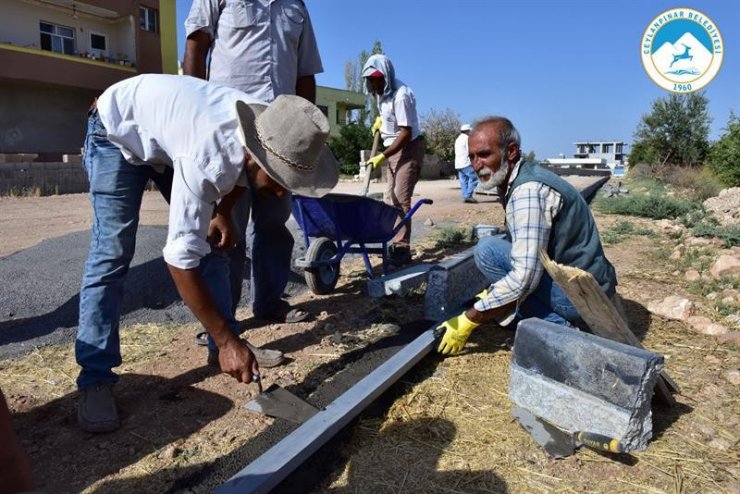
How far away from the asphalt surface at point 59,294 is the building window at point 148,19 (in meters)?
24.4

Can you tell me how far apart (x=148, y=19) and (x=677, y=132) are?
27.3 metres

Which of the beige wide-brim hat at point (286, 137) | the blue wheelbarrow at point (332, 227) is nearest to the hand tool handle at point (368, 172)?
the blue wheelbarrow at point (332, 227)

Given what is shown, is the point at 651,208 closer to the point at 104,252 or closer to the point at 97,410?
the point at 104,252

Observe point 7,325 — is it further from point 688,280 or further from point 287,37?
point 688,280

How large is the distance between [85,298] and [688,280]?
524 cm

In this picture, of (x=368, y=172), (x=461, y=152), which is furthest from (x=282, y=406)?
(x=461, y=152)

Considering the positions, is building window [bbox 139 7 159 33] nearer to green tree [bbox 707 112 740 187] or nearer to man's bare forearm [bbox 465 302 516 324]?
green tree [bbox 707 112 740 187]

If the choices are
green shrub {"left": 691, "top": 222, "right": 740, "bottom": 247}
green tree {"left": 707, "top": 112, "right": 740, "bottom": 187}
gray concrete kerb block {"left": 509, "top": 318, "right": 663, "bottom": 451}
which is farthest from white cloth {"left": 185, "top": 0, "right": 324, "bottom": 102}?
green tree {"left": 707, "top": 112, "right": 740, "bottom": 187}

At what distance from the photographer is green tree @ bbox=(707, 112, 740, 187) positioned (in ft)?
56.7

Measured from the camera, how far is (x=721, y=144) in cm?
1883

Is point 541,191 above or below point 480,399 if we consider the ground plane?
above

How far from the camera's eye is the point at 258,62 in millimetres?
3633

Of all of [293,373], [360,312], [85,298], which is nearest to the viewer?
[85,298]

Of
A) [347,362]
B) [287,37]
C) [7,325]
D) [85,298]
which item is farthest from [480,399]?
[7,325]
